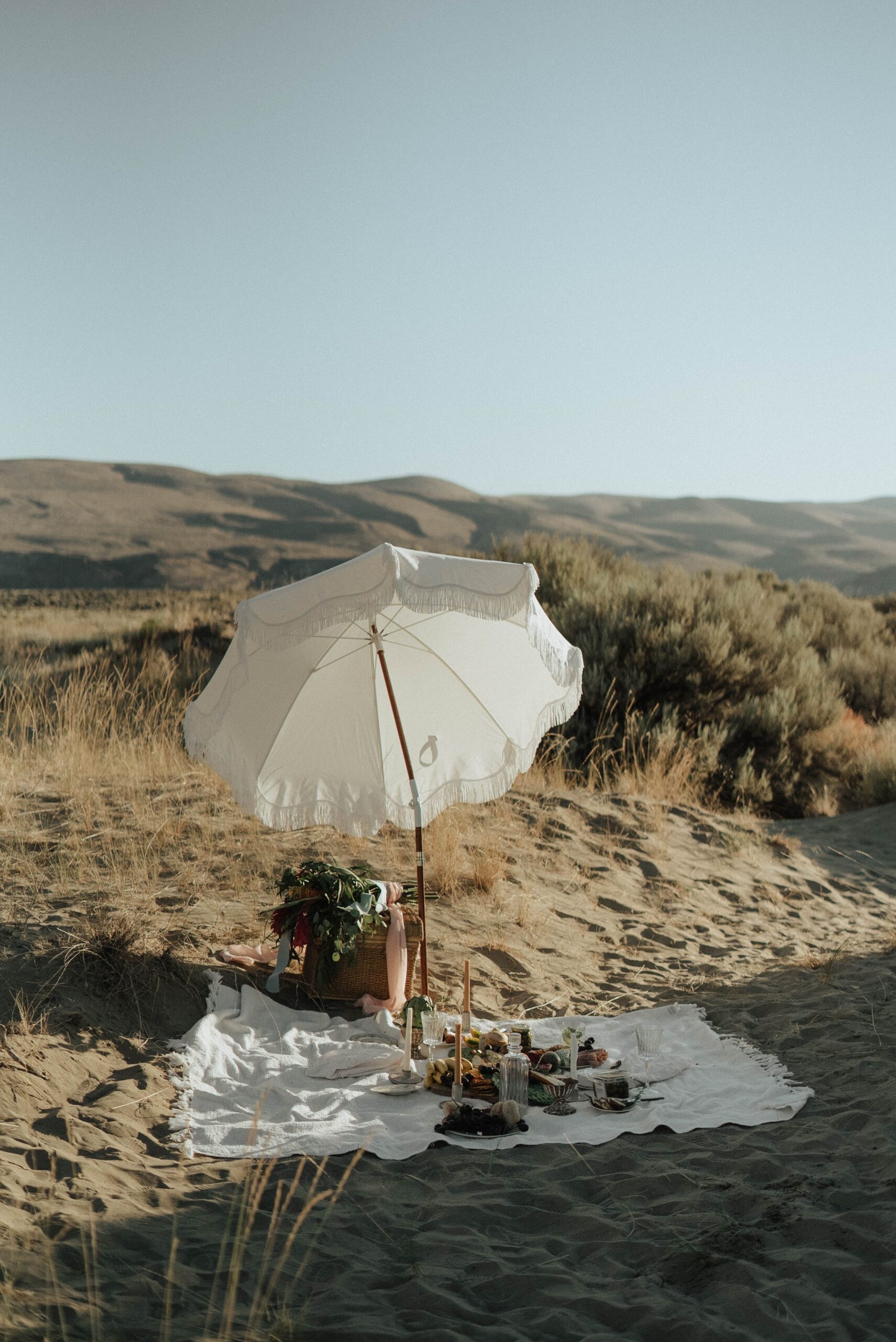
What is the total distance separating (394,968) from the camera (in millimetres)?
5395

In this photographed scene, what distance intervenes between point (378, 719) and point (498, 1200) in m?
2.58

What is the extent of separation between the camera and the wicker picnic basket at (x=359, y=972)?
17.7ft

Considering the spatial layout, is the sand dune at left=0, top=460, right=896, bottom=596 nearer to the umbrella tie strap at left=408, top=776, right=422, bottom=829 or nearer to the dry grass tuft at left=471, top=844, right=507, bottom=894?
the dry grass tuft at left=471, top=844, right=507, bottom=894

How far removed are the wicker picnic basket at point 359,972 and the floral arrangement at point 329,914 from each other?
0.11ft

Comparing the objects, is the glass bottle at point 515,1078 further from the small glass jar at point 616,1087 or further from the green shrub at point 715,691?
the green shrub at point 715,691

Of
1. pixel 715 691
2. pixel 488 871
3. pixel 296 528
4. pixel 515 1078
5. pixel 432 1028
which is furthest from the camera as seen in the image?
pixel 296 528

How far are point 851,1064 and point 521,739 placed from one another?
216cm

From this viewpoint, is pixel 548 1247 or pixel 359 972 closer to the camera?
pixel 548 1247

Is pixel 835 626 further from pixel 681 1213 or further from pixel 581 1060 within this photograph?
pixel 681 1213

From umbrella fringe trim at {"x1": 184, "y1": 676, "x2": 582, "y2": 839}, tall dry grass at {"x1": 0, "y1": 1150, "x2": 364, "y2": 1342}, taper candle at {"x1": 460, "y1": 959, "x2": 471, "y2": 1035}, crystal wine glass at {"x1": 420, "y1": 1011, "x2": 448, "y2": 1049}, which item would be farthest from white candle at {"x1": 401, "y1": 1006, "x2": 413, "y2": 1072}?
tall dry grass at {"x1": 0, "y1": 1150, "x2": 364, "y2": 1342}

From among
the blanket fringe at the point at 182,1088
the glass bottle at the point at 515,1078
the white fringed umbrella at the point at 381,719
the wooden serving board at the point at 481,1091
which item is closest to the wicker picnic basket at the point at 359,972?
the white fringed umbrella at the point at 381,719

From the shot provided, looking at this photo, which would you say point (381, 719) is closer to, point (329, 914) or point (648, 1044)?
point (329, 914)

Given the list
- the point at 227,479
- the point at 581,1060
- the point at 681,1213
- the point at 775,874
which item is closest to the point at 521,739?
the point at 581,1060

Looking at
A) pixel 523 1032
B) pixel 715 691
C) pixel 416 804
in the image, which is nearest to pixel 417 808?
pixel 416 804
